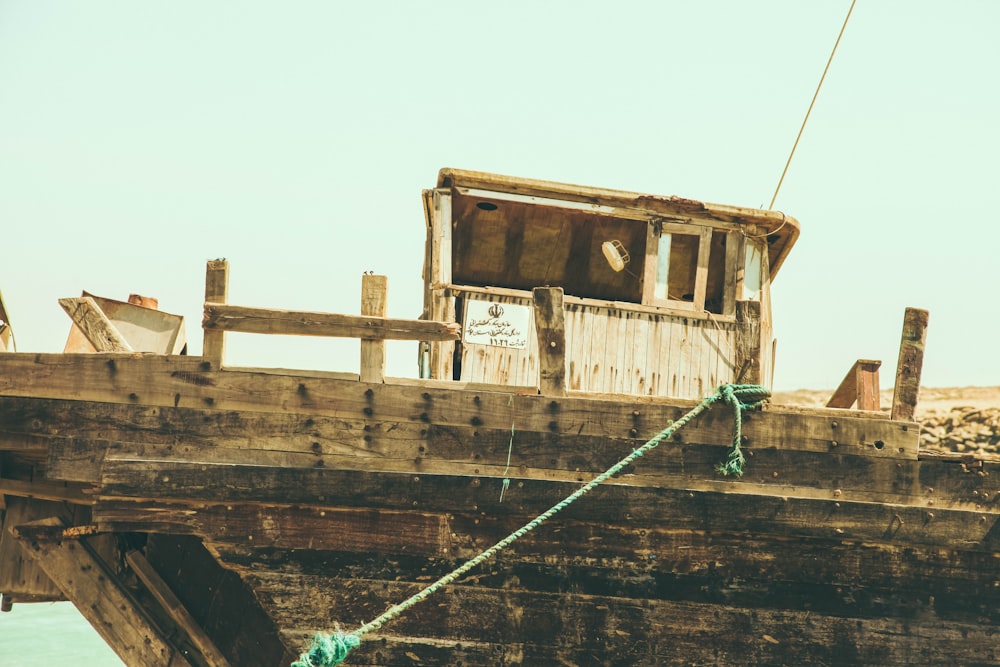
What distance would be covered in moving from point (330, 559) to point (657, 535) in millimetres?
1904

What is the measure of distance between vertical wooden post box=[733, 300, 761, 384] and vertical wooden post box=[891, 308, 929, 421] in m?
0.86

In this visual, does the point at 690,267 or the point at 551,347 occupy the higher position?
the point at 690,267

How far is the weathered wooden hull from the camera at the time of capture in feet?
16.9

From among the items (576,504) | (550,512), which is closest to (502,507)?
(550,512)

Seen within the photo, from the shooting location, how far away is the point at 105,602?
5586 mm

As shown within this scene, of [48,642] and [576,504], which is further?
[48,642]

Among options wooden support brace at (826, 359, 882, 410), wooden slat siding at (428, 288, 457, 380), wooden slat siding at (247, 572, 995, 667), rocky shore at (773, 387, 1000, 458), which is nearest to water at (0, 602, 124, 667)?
wooden slat siding at (428, 288, 457, 380)

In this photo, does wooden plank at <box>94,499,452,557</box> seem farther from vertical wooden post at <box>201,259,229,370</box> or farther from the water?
the water

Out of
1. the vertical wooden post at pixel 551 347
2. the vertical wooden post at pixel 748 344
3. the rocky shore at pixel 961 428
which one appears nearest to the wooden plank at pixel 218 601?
the vertical wooden post at pixel 551 347

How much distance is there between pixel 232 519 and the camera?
5141mm

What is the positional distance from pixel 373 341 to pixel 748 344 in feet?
7.34

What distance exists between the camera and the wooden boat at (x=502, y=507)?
5148mm

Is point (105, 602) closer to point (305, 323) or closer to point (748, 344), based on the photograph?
point (305, 323)

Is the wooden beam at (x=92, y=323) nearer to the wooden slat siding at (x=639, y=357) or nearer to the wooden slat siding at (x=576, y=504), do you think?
the wooden slat siding at (x=576, y=504)
